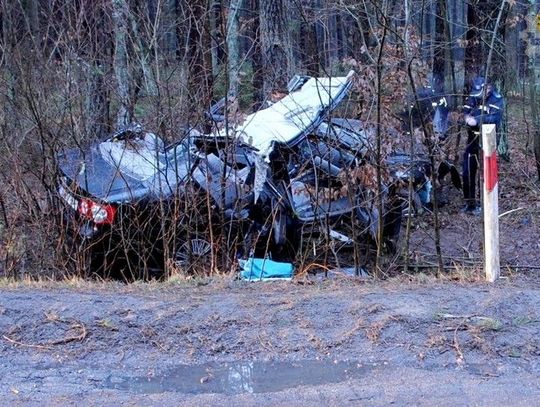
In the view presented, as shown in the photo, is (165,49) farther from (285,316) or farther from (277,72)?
(285,316)

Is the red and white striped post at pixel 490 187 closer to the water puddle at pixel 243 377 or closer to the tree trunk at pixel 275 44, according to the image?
the water puddle at pixel 243 377

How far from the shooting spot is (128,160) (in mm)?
8141

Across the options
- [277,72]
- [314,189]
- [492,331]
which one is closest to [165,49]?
[277,72]

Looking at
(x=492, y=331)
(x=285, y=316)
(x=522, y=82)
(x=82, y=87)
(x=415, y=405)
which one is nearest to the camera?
(x=415, y=405)

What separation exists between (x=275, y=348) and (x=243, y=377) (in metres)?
0.38


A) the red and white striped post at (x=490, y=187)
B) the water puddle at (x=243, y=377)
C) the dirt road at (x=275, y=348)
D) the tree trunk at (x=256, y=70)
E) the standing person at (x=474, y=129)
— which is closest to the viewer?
the dirt road at (x=275, y=348)

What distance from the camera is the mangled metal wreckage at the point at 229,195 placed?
7.88 m

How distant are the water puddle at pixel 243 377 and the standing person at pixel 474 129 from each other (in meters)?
7.12

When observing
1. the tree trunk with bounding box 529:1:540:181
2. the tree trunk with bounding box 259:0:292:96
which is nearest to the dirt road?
the tree trunk with bounding box 259:0:292:96

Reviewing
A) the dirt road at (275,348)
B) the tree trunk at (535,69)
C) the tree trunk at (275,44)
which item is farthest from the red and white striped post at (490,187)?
the tree trunk at (535,69)

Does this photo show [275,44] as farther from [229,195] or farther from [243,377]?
[243,377]

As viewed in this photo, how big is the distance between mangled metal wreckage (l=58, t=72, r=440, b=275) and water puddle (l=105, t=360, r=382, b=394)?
3674 millimetres

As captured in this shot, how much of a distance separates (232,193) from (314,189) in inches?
35.1

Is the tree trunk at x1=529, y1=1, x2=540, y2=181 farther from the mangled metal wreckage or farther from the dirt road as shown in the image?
the dirt road
